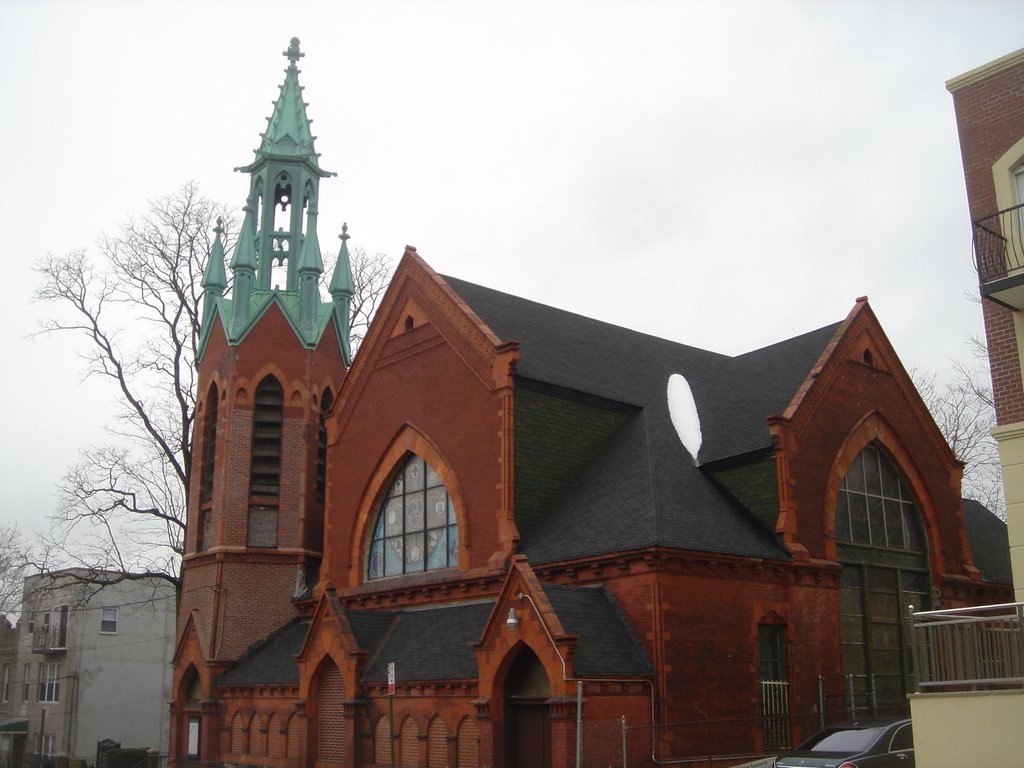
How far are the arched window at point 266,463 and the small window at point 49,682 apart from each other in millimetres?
27654

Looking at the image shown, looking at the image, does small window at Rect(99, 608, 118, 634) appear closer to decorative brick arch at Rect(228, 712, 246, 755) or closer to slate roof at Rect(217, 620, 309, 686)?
slate roof at Rect(217, 620, 309, 686)

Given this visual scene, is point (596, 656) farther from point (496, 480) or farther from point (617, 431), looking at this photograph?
point (617, 431)

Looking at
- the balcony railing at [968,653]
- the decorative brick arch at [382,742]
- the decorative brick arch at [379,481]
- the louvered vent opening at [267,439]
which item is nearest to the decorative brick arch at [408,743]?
the decorative brick arch at [382,742]

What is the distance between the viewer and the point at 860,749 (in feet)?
55.0

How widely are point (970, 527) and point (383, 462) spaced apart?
1703 centimetres

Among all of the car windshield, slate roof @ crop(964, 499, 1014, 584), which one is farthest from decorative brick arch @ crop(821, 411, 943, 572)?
the car windshield

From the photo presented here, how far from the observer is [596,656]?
2038cm

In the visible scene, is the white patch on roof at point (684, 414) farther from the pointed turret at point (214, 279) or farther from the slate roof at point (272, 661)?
the pointed turret at point (214, 279)

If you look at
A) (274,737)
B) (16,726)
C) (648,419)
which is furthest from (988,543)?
(16,726)

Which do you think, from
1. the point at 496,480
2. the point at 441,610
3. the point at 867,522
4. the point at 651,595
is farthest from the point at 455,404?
the point at 867,522

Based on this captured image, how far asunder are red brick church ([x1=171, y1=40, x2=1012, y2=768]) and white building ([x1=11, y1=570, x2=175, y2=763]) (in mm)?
23257

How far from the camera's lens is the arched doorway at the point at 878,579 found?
25375 millimetres

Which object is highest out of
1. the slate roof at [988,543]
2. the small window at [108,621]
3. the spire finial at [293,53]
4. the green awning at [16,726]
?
the spire finial at [293,53]

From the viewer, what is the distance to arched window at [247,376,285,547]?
32.7m
